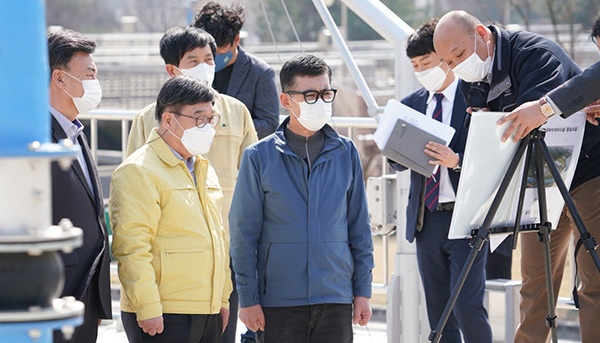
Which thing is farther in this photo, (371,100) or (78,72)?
(371,100)

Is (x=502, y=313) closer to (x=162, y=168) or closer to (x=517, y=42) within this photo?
(x=517, y=42)

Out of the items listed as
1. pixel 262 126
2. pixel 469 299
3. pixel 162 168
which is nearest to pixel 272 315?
pixel 162 168

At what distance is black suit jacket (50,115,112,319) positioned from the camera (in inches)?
137

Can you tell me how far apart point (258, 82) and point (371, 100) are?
0.58 metres

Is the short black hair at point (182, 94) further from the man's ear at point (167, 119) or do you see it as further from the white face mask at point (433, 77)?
the white face mask at point (433, 77)

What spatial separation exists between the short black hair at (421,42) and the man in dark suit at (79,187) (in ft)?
5.32

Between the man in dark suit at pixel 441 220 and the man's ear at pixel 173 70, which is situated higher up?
the man's ear at pixel 173 70

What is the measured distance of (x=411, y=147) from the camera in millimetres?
4457

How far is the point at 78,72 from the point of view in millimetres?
3740

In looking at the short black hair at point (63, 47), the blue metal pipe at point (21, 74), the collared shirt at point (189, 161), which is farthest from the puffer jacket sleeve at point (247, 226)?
the blue metal pipe at point (21, 74)

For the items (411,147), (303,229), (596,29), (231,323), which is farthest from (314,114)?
(596,29)

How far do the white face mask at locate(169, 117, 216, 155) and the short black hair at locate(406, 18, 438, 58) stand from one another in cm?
129

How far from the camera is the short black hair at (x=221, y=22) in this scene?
5.20m

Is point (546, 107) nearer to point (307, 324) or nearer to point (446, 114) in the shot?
point (446, 114)
